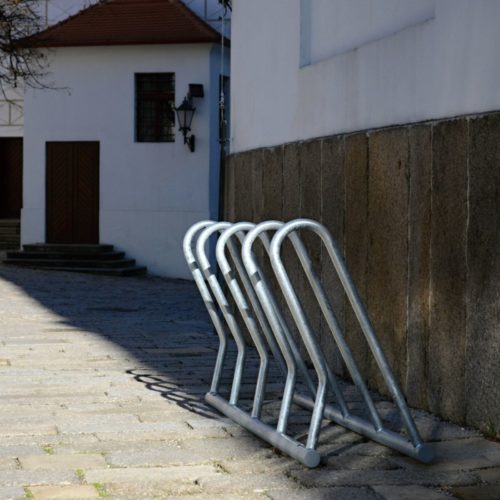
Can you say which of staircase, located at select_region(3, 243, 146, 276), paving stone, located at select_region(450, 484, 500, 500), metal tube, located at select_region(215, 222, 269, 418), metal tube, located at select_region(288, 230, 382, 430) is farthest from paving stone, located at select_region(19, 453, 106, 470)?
staircase, located at select_region(3, 243, 146, 276)

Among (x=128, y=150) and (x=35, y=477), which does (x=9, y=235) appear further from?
(x=35, y=477)

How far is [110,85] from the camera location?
27.0 metres

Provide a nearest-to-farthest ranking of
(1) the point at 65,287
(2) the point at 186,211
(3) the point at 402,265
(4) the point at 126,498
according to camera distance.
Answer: (4) the point at 126,498 → (3) the point at 402,265 → (1) the point at 65,287 → (2) the point at 186,211

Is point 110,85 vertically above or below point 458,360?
above

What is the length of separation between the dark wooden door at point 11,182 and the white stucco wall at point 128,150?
10.1ft

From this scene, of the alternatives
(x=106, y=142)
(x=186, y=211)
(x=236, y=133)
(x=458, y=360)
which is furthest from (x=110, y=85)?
(x=458, y=360)

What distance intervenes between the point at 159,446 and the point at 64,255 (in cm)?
2054

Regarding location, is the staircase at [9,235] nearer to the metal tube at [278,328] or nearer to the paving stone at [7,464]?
the metal tube at [278,328]

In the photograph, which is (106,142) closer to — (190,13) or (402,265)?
(190,13)

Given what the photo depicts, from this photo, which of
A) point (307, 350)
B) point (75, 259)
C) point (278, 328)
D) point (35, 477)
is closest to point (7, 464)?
point (35, 477)

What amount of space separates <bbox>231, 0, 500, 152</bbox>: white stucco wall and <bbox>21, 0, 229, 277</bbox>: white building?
13770 millimetres

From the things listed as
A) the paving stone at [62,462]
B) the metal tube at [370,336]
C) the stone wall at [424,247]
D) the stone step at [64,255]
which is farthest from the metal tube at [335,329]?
the stone step at [64,255]

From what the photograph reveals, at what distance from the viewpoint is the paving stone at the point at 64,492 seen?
198 inches

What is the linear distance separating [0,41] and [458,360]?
61.4 ft
